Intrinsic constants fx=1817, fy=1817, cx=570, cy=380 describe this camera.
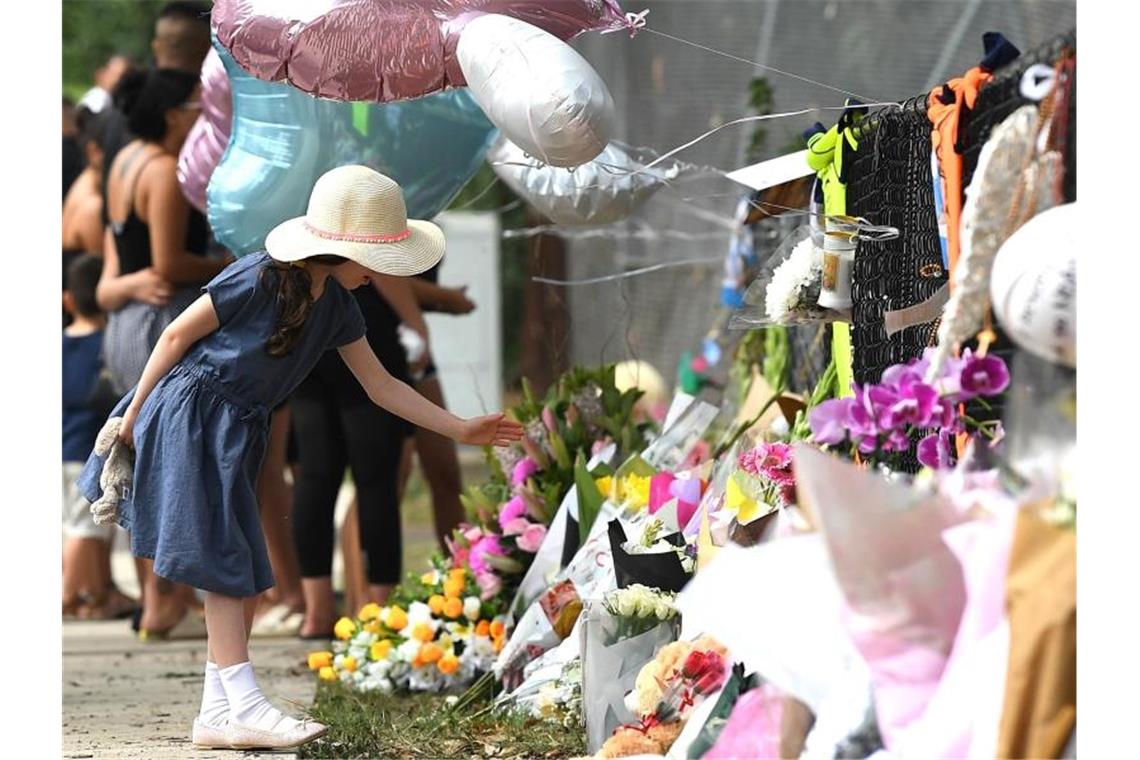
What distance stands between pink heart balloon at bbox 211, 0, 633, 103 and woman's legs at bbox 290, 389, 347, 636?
1939mm

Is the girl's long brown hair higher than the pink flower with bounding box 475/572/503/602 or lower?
higher

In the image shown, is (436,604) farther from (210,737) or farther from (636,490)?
(210,737)

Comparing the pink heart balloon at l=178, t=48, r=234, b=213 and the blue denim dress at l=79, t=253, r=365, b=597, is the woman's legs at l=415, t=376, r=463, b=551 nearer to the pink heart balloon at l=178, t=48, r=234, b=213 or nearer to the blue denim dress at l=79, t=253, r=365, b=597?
the pink heart balloon at l=178, t=48, r=234, b=213

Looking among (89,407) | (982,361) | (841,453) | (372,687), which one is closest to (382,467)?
(372,687)

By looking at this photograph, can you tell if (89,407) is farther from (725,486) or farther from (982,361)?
(982,361)

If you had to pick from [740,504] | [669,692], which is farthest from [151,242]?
[669,692]

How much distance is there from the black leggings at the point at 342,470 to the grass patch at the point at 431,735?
1.23m

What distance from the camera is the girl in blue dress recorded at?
3.81m

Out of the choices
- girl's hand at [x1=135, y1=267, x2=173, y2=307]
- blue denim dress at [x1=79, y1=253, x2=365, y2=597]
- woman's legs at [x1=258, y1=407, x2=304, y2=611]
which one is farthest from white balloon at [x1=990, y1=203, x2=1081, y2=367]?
girl's hand at [x1=135, y1=267, x2=173, y2=307]

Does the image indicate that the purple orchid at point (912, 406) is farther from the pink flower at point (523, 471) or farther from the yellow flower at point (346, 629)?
the yellow flower at point (346, 629)

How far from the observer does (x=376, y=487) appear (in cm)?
580

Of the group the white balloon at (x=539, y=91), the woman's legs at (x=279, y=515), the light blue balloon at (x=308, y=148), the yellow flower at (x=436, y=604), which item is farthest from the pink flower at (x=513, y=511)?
the white balloon at (x=539, y=91)

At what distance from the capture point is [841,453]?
3217 millimetres

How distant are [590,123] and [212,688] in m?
1.48
